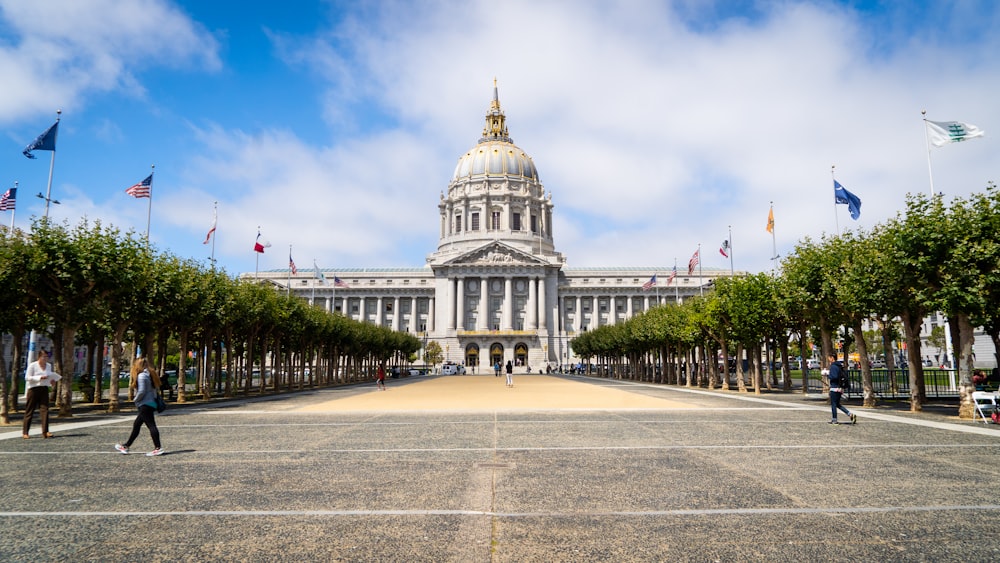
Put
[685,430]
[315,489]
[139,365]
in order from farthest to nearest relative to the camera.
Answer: [685,430], [139,365], [315,489]

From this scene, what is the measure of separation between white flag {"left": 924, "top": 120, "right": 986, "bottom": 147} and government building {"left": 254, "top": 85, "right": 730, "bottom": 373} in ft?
291

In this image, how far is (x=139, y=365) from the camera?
14.4 meters

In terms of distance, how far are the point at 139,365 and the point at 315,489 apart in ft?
23.0

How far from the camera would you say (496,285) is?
131000mm

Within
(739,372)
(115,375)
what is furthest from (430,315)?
(115,375)

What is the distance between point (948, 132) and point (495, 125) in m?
139

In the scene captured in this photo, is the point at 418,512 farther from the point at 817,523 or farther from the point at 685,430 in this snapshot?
the point at 685,430

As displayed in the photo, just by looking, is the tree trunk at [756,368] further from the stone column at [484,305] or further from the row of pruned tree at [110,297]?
the stone column at [484,305]

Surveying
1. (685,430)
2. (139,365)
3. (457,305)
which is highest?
(457,305)

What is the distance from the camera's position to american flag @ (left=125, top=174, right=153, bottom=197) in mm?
36250

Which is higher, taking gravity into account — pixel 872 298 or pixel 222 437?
pixel 872 298

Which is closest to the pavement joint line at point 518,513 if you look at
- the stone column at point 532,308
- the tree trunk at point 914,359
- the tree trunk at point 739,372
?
the tree trunk at point 914,359

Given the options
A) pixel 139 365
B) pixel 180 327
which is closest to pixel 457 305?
pixel 180 327

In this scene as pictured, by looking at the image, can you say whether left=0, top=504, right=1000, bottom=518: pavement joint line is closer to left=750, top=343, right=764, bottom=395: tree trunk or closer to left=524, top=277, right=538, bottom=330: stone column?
left=750, top=343, right=764, bottom=395: tree trunk
